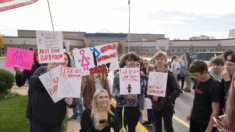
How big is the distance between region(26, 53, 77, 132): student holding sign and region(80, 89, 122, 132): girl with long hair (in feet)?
1.06

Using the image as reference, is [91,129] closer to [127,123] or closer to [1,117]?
[127,123]

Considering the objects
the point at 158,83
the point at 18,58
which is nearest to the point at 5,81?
the point at 18,58

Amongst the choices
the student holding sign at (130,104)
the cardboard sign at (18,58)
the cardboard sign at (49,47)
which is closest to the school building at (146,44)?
the student holding sign at (130,104)

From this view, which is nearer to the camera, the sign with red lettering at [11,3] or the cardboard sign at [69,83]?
the cardboard sign at [69,83]

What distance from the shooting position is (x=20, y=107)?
5.24 meters

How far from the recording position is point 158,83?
3104 mm

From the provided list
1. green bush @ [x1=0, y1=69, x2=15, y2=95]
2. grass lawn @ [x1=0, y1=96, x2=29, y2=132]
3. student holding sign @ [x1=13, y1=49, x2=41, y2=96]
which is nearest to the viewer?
student holding sign @ [x1=13, y1=49, x2=41, y2=96]

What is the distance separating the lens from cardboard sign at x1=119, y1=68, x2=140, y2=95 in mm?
3018

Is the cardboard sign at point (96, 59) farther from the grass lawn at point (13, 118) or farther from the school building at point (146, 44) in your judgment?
the school building at point (146, 44)

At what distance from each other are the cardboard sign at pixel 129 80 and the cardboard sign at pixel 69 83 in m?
0.82

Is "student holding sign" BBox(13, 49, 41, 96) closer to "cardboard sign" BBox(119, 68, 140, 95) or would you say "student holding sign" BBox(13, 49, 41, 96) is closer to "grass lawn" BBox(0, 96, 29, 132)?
"grass lawn" BBox(0, 96, 29, 132)

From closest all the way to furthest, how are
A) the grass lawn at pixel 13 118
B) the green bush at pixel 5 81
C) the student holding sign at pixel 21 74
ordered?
the student holding sign at pixel 21 74 < the grass lawn at pixel 13 118 < the green bush at pixel 5 81

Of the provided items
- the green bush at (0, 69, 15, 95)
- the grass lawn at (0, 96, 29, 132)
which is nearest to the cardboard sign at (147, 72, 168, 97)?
the grass lawn at (0, 96, 29, 132)

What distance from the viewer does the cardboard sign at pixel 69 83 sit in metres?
2.43
